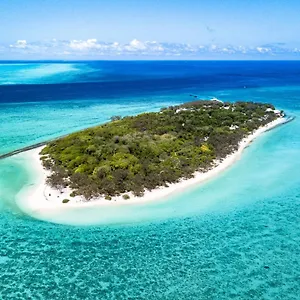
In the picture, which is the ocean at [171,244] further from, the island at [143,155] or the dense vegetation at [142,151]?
the dense vegetation at [142,151]

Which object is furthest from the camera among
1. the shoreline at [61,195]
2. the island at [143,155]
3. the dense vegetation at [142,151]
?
the dense vegetation at [142,151]

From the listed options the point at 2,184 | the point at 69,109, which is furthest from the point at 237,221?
the point at 69,109

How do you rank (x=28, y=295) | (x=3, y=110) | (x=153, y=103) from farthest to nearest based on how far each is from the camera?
(x=153, y=103), (x=3, y=110), (x=28, y=295)

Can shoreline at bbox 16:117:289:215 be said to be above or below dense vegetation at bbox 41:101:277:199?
below

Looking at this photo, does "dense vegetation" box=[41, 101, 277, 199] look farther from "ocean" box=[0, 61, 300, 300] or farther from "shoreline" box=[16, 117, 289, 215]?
"ocean" box=[0, 61, 300, 300]

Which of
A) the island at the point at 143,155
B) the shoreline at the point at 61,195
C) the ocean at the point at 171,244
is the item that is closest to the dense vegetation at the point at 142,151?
the island at the point at 143,155

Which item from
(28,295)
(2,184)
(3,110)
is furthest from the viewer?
(3,110)

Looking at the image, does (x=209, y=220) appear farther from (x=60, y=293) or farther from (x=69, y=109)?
(x=69, y=109)

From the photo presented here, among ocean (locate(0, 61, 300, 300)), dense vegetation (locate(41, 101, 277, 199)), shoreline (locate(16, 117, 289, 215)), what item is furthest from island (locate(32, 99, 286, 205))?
ocean (locate(0, 61, 300, 300))
